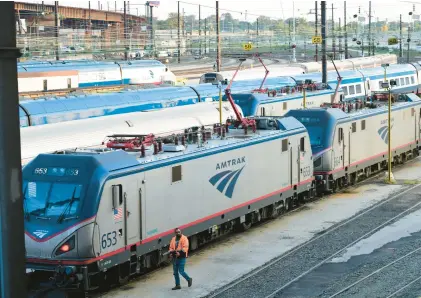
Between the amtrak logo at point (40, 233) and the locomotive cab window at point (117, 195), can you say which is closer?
the amtrak logo at point (40, 233)

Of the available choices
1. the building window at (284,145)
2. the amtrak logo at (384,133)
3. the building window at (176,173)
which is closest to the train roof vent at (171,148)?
the building window at (176,173)

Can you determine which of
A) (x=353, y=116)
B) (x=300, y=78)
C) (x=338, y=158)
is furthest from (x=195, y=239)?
(x=300, y=78)

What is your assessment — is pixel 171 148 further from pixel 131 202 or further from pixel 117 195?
pixel 117 195

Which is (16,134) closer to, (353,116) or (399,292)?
(399,292)

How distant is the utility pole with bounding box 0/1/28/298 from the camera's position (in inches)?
242

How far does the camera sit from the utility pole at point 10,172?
6.14 metres

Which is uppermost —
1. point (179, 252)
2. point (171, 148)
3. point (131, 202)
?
point (171, 148)

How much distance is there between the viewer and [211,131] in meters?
24.3

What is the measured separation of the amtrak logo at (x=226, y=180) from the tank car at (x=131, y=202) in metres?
0.03

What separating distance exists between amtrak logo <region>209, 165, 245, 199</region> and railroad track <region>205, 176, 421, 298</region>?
2.37 meters

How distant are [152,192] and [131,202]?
2.96 ft

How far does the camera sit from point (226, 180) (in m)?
21.7

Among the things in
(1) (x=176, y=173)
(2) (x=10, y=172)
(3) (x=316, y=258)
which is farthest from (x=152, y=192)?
(2) (x=10, y=172)

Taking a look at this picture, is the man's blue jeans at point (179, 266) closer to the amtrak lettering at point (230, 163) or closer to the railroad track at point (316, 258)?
the railroad track at point (316, 258)
